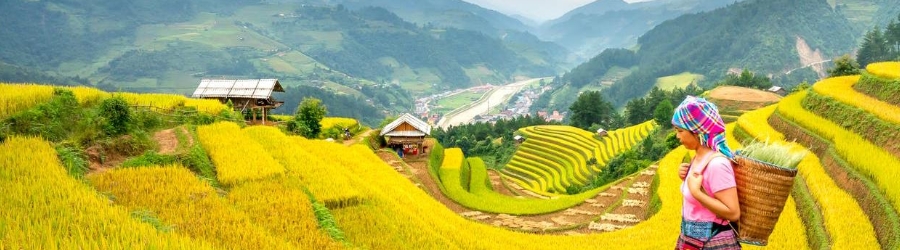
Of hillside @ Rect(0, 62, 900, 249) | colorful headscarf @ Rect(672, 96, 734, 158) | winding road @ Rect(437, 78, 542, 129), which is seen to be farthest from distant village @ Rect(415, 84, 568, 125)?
colorful headscarf @ Rect(672, 96, 734, 158)

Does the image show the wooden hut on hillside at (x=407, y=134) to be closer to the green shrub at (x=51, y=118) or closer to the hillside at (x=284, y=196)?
the hillside at (x=284, y=196)

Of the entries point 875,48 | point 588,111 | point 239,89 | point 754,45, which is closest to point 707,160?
point 239,89

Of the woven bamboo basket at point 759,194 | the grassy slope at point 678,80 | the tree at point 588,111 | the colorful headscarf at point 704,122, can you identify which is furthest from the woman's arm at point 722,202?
the grassy slope at point 678,80

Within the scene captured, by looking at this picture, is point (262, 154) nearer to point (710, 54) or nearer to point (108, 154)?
point (108, 154)

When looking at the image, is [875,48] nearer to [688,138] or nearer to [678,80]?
[678,80]

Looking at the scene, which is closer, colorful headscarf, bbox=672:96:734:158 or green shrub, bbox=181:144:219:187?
colorful headscarf, bbox=672:96:734:158

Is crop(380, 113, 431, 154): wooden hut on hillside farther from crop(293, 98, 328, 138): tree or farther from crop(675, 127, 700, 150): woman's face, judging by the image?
crop(675, 127, 700, 150): woman's face
